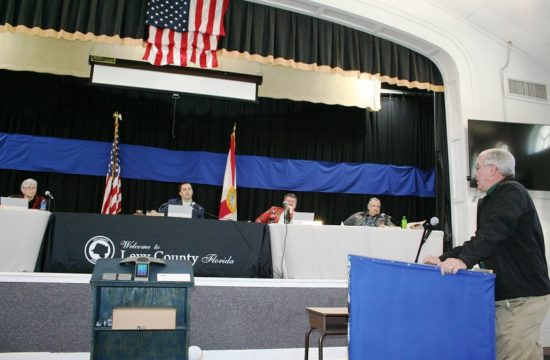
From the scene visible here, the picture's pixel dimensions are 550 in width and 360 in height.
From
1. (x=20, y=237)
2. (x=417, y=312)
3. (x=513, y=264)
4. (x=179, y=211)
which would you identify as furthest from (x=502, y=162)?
(x=20, y=237)

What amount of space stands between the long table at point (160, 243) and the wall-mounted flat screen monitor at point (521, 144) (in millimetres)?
2903

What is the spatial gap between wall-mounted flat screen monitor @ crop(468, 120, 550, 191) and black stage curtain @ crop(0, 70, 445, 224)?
0.65 meters

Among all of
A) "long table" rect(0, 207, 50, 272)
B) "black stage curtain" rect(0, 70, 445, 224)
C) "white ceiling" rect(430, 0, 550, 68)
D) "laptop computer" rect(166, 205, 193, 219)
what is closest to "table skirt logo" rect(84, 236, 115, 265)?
"long table" rect(0, 207, 50, 272)

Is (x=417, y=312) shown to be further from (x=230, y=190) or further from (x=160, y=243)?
(x=230, y=190)

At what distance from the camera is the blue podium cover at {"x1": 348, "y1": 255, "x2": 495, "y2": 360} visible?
1.94 m

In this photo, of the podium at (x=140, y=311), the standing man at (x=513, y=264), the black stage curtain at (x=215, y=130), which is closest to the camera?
the standing man at (x=513, y=264)

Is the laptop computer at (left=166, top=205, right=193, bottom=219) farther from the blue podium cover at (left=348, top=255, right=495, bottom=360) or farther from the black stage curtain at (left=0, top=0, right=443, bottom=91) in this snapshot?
the blue podium cover at (left=348, top=255, right=495, bottom=360)

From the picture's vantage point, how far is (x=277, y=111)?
8016 millimetres

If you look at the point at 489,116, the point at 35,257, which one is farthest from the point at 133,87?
the point at 489,116

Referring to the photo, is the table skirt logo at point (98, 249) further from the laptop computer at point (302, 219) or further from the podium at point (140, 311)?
the laptop computer at point (302, 219)

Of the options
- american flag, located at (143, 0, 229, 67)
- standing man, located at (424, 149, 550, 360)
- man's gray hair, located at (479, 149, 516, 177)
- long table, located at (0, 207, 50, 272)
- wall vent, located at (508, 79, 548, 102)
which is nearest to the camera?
standing man, located at (424, 149, 550, 360)

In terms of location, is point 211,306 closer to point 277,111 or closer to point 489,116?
point 489,116

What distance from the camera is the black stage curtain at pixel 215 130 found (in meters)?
6.90

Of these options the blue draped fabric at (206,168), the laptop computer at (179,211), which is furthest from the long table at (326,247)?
the blue draped fabric at (206,168)
